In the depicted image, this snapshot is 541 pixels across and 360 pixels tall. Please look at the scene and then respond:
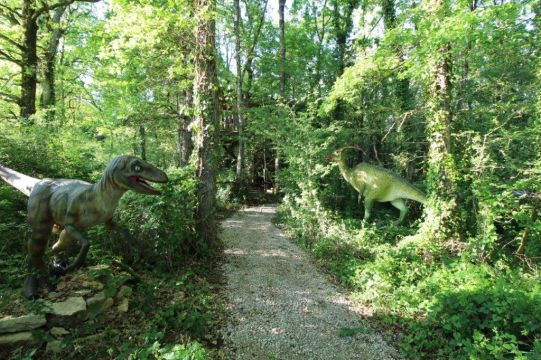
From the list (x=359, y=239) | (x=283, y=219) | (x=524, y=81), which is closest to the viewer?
(x=359, y=239)

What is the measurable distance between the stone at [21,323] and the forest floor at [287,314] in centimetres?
185

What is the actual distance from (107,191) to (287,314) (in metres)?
2.73

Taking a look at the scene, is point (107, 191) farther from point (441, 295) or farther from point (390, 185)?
point (390, 185)

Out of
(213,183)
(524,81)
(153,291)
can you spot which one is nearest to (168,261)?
(153,291)

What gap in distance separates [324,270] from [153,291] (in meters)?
3.18

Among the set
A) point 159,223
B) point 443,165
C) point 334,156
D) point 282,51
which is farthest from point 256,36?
point 159,223

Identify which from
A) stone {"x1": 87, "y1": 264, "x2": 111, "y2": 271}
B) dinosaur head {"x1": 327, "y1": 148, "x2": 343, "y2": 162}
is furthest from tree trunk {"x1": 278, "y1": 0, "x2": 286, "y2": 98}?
stone {"x1": 87, "y1": 264, "x2": 111, "y2": 271}

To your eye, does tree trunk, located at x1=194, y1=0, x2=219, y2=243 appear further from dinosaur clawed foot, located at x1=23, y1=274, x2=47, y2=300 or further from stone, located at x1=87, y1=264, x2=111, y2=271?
dinosaur clawed foot, located at x1=23, y1=274, x2=47, y2=300

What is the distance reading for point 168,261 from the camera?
4562mm

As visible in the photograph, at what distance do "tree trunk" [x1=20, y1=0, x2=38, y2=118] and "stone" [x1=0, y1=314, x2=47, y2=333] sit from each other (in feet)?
24.4

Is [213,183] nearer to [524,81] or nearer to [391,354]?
[391,354]

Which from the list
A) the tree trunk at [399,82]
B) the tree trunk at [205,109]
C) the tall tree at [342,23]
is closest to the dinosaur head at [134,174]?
the tree trunk at [205,109]

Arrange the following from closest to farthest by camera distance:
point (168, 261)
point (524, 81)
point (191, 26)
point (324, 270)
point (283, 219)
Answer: point (168, 261), point (191, 26), point (324, 270), point (283, 219), point (524, 81)

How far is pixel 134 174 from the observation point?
108 inches
